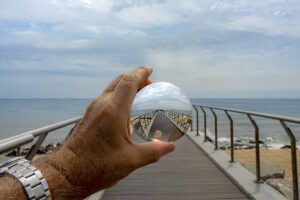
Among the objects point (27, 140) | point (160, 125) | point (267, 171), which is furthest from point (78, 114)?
point (160, 125)

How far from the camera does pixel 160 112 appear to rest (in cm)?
126

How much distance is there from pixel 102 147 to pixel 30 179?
0.57 ft

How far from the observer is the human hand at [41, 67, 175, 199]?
2.70 feet

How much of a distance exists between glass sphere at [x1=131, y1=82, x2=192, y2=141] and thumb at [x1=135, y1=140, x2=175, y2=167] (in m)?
0.20

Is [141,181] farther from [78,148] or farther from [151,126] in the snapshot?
[78,148]

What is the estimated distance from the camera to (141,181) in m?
4.82

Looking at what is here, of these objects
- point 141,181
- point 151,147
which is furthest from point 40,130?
point 141,181

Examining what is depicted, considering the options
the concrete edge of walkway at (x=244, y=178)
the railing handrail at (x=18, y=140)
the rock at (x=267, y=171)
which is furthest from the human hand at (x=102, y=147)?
the rock at (x=267, y=171)

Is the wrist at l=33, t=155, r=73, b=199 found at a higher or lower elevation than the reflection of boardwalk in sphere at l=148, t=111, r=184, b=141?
lower

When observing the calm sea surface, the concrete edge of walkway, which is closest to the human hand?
the calm sea surface

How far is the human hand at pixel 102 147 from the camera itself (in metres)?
0.82

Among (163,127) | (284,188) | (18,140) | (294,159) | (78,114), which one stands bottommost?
(78,114)

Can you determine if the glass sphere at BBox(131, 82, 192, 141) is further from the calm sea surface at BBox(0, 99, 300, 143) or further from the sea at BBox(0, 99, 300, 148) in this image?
the calm sea surface at BBox(0, 99, 300, 143)

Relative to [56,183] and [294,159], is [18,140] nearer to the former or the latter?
[56,183]
